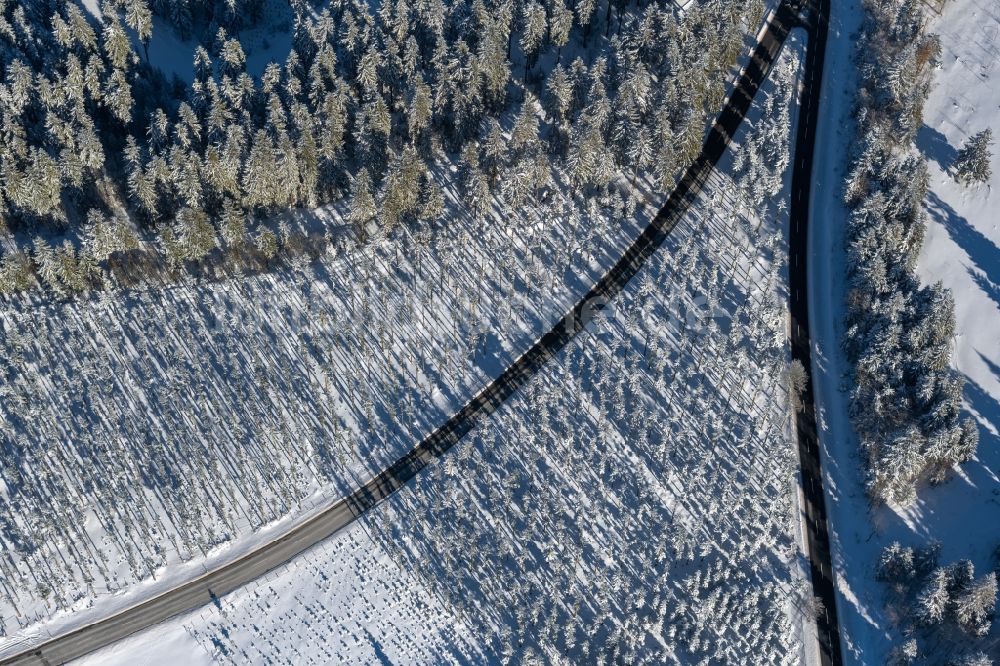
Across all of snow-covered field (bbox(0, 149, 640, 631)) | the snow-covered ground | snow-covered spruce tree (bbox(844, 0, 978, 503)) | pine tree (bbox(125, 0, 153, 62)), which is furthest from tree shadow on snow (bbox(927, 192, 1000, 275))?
pine tree (bbox(125, 0, 153, 62))

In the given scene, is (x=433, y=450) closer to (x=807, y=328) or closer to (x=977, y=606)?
(x=807, y=328)

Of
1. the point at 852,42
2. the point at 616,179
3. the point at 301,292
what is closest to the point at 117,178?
the point at 301,292

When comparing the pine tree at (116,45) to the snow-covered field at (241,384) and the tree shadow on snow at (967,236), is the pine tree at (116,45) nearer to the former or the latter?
the snow-covered field at (241,384)

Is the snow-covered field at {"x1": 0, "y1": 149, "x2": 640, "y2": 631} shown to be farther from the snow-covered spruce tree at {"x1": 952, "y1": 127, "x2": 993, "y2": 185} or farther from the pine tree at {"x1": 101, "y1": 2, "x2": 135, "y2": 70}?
the snow-covered spruce tree at {"x1": 952, "y1": 127, "x2": 993, "y2": 185}

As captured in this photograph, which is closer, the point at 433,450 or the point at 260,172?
the point at 433,450

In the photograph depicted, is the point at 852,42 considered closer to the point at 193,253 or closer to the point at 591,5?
the point at 591,5

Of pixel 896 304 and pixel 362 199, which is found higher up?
pixel 362 199

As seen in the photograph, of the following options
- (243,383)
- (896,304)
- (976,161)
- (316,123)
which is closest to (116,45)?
(316,123)
